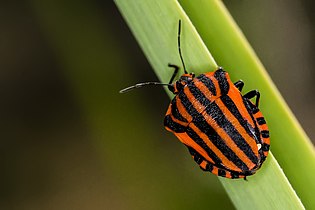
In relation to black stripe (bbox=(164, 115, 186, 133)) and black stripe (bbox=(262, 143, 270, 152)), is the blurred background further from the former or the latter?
black stripe (bbox=(262, 143, 270, 152))

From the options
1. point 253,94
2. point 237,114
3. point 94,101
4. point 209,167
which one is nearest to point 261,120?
point 253,94

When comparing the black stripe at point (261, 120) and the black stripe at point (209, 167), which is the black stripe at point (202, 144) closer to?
the black stripe at point (209, 167)

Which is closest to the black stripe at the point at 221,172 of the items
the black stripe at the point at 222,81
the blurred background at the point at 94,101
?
the black stripe at the point at 222,81

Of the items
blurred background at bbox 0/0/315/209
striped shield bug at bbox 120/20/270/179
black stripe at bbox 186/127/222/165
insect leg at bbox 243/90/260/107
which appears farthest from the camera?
Answer: blurred background at bbox 0/0/315/209

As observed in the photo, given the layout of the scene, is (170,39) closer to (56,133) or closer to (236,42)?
(236,42)

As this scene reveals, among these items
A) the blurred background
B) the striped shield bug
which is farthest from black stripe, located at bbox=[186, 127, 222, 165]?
the blurred background

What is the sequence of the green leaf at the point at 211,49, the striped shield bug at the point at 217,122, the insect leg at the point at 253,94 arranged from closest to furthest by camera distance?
the green leaf at the point at 211,49 → the insect leg at the point at 253,94 → the striped shield bug at the point at 217,122

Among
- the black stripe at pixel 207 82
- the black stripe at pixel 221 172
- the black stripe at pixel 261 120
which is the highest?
the black stripe at pixel 207 82

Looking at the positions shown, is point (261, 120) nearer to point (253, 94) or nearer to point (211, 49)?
point (253, 94)
